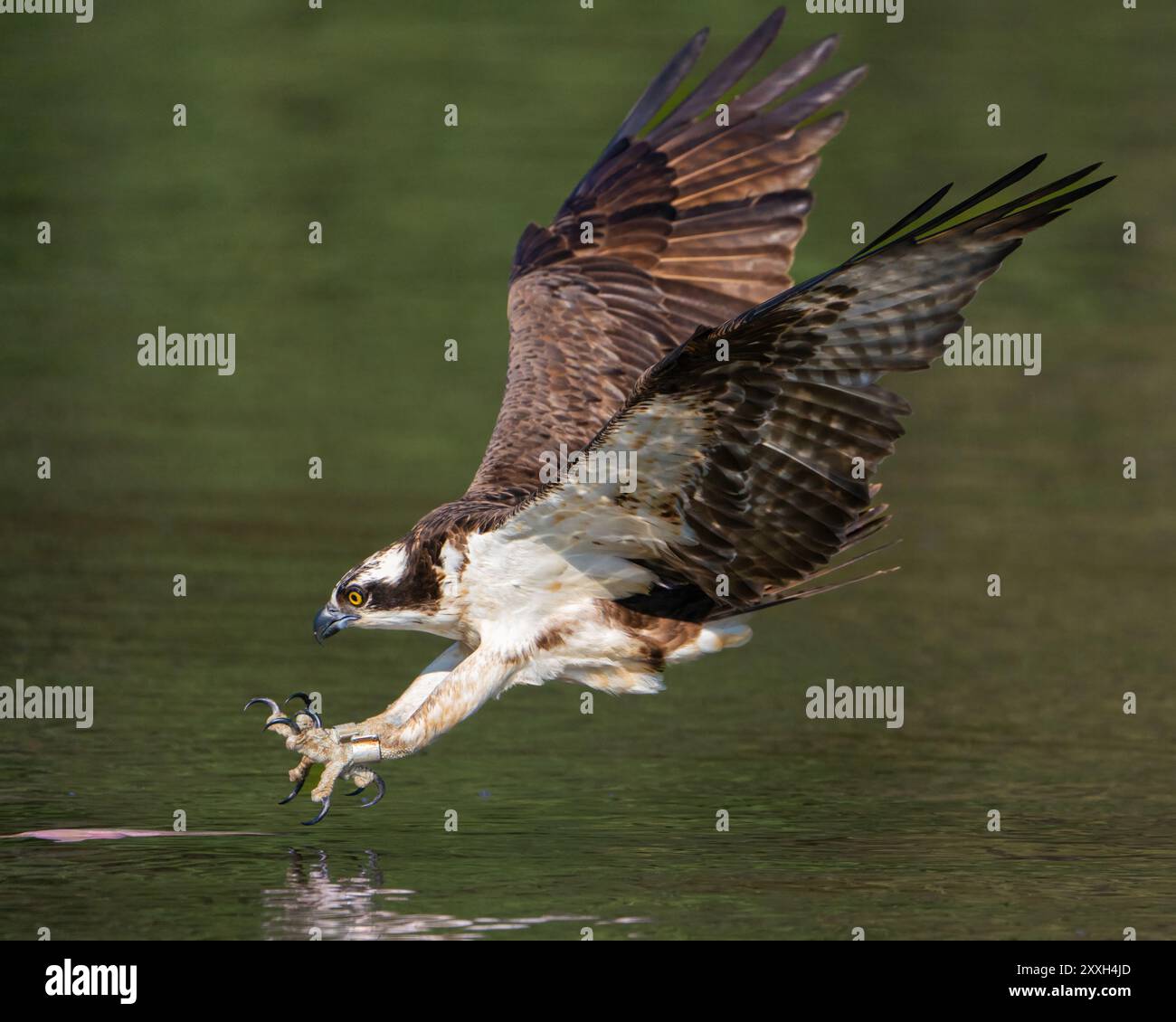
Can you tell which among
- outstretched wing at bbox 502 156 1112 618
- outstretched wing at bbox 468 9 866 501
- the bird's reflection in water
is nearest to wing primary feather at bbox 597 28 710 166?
outstretched wing at bbox 468 9 866 501

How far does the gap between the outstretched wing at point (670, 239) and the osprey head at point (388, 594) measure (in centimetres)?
189

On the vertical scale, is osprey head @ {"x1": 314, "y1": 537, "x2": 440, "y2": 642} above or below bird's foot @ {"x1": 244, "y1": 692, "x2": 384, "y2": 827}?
above

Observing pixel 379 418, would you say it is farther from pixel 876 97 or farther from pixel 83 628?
pixel 876 97

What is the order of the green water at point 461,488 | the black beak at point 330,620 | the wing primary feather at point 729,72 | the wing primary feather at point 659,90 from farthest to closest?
1. the wing primary feather at point 659,90
2. the wing primary feather at point 729,72
3. the black beak at point 330,620
4. the green water at point 461,488

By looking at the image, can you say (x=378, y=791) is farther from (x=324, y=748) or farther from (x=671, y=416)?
(x=671, y=416)

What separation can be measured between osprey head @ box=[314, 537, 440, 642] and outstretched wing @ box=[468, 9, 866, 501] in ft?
6.19

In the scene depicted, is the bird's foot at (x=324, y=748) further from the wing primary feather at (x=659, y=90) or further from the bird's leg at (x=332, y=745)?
the wing primary feather at (x=659, y=90)

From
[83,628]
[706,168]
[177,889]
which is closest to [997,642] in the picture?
[706,168]

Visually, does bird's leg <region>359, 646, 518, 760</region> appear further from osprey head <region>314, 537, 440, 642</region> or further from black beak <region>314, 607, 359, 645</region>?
black beak <region>314, 607, 359, 645</region>

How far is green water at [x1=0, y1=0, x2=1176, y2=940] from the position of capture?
9.12 metres

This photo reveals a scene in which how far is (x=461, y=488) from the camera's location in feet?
55.5

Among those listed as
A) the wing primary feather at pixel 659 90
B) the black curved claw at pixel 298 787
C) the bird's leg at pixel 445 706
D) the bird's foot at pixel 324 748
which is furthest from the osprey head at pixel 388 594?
the wing primary feather at pixel 659 90

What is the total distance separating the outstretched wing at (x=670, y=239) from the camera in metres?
11.7

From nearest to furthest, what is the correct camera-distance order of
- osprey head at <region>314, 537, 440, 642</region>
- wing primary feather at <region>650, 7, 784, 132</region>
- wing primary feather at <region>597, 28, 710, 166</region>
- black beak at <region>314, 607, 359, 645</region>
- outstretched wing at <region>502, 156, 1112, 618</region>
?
outstretched wing at <region>502, 156, 1112, 618</region>
osprey head at <region>314, 537, 440, 642</region>
black beak at <region>314, 607, 359, 645</region>
wing primary feather at <region>650, 7, 784, 132</region>
wing primary feather at <region>597, 28, 710, 166</region>
